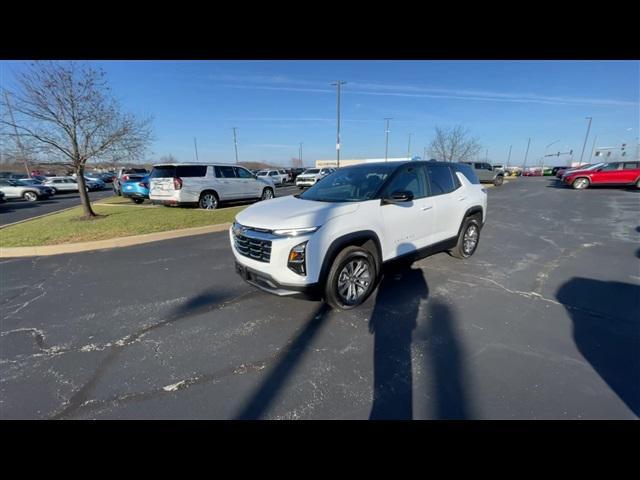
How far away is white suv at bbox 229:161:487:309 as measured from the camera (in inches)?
118

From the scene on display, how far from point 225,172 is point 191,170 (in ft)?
4.78

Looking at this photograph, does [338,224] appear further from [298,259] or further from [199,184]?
[199,184]

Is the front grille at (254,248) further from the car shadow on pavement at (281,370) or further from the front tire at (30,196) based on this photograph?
the front tire at (30,196)

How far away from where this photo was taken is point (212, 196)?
11.6 meters

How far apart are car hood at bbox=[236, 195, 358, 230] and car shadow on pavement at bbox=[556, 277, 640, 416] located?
2.68 metres

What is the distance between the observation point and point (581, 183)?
19234 mm

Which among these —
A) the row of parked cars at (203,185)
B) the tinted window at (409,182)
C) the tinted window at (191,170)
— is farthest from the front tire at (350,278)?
the tinted window at (191,170)

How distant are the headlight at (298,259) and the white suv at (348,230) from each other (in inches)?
0.4

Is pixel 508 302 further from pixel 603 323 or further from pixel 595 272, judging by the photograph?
pixel 595 272

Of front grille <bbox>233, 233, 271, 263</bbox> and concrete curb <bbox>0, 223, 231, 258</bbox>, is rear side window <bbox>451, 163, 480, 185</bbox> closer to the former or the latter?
front grille <bbox>233, 233, 271, 263</bbox>

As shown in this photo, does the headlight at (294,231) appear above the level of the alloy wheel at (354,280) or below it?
above

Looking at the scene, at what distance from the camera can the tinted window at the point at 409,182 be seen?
3824mm
